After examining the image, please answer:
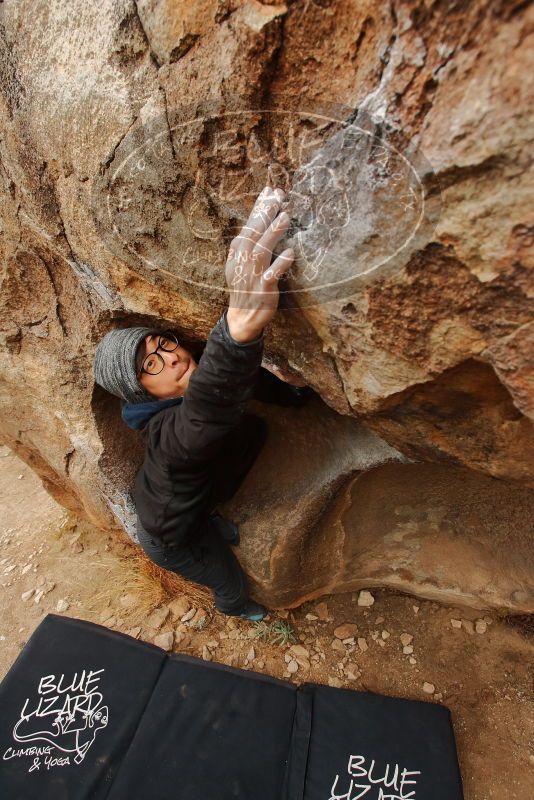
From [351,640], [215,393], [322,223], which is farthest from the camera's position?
[351,640]

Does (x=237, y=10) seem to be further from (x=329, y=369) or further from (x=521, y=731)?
(x=521, y=731)

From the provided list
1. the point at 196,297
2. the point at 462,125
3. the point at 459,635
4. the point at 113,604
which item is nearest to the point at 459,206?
the point at 462,125

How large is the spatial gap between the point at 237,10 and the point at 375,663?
2.21m

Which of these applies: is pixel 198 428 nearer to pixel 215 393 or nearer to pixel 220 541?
pixel 215 393

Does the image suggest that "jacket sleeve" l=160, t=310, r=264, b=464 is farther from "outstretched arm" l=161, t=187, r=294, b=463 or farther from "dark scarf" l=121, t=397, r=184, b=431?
"dark scarf" l=121, t=397, r=184, b=431

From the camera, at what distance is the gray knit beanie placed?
141 centimetres

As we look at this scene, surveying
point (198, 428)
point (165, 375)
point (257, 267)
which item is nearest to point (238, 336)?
point (257, 267)

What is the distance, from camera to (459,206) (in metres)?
0.79

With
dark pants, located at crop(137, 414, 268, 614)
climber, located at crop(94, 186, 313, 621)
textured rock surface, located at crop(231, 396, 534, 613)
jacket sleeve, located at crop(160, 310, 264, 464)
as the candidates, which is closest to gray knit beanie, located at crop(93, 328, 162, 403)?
climber, located at crop(94, 186, 313, 621)

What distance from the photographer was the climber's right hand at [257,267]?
0.99 m

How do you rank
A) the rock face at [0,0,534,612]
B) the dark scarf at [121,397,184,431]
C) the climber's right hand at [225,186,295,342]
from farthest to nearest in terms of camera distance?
1. the dark scarf at [121,397,184,431]
2. the climber's right hand at [225,186,295,342]
3. the rock face at [0,0,534,612]

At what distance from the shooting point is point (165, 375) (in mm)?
1443

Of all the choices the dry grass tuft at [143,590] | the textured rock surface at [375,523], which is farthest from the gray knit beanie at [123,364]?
the dry grass tuft at [143,590]

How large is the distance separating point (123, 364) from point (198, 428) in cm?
39
